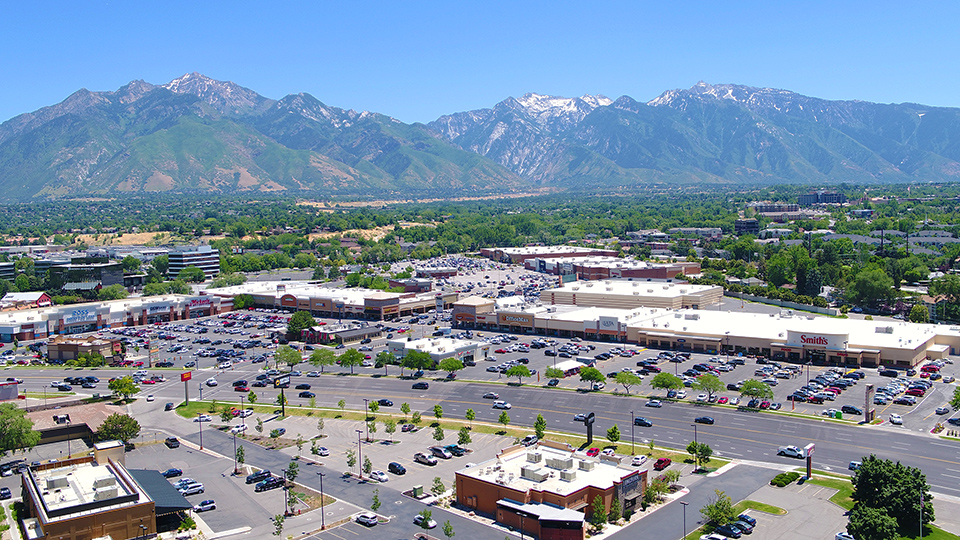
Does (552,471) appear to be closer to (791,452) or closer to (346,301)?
(791,452)

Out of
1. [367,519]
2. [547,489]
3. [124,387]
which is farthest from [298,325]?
[547,489]

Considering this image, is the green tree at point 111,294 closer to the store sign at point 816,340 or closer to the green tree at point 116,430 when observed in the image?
the green tree at point 116,430

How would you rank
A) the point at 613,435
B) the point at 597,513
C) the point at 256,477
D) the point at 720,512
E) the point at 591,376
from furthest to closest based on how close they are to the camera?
the point at 591,376 → the point at 613,435 → the point at 256,477 → the point at 597,513 → the point at 720,512

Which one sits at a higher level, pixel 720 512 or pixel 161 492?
pixel 161 492

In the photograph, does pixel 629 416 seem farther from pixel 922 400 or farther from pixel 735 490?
pixel 922 400

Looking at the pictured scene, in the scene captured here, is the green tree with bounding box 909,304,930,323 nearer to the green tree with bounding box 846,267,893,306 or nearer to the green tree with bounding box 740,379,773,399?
the green tree with bounding box 846,267,893,306

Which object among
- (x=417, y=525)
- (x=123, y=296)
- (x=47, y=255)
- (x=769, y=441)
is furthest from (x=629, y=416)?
(x=47, y=255)
